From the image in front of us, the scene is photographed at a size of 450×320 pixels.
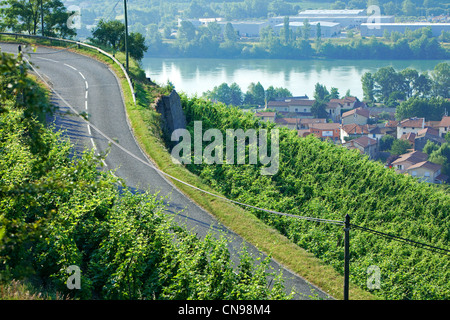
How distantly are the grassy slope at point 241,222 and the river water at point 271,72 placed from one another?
2981 inches

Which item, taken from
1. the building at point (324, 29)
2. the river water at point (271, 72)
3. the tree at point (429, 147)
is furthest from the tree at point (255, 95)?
the building at point (324, 29)

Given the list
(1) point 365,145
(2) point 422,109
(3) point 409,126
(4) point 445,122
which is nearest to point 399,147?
(1) point 365,145

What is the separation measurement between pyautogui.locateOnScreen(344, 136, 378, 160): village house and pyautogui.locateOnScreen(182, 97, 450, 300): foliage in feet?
154

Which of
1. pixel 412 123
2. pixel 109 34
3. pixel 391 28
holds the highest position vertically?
pixel 391 28

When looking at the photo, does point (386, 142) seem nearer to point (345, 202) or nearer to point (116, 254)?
point (345, 202)

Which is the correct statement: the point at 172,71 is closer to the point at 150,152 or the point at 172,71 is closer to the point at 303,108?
the point at 303,108

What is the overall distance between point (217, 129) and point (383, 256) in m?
11.2

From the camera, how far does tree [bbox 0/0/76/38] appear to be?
3856 cm

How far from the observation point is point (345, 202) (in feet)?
72.8

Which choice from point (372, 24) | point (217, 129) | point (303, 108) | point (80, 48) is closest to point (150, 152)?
point (217, 129)

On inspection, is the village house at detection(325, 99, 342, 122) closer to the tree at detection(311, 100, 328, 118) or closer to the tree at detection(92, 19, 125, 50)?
the tree at detection(311, 100, 328, 118)

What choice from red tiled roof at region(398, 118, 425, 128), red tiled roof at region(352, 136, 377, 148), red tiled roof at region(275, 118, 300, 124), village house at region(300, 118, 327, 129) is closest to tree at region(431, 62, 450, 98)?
red tiled roof at region(398, 118, 425, 128)

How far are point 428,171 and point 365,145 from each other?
31.9 feet

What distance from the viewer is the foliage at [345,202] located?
16.8 m
